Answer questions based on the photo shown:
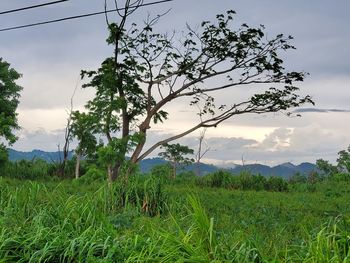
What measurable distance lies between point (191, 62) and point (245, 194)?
19.8ft

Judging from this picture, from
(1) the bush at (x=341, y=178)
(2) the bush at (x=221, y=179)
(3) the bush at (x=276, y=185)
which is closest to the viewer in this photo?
(2) the bush at (x=221, y=179)

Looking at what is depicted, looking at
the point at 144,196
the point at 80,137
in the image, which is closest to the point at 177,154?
the point at 80,137

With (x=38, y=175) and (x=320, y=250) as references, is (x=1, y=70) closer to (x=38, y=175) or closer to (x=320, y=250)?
(x=38, y=175)

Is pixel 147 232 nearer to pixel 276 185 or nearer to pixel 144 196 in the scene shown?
pixel 144 196

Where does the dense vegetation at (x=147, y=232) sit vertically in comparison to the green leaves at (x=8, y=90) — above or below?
below

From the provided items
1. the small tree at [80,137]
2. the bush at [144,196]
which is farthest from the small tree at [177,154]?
the bush at [144,196]

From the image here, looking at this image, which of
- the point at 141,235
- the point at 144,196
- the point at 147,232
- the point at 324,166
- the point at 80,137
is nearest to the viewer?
the point at 141,235

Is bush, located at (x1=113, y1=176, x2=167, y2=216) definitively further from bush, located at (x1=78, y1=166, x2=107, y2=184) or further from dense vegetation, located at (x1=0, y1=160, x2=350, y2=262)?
bush, located at (x1=78, y1=166, x2=107, y2=184)

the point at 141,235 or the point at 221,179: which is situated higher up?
the point at 221,179

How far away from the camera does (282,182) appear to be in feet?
55.3

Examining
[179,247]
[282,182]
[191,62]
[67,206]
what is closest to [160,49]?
[191,62]

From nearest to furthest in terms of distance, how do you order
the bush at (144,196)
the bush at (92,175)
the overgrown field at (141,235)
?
the overgrown field at (141,235) → the bush at (144,196) → the bush at (92,175)

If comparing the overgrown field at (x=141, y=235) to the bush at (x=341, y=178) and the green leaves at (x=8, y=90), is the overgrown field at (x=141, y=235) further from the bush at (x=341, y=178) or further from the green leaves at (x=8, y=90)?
the green leaves at (x=8, y=90)

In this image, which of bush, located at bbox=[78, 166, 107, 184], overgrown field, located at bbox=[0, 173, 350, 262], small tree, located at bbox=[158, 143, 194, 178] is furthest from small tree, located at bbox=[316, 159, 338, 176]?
overgrown field, located at bbox=[0, 173, 350, 262]
